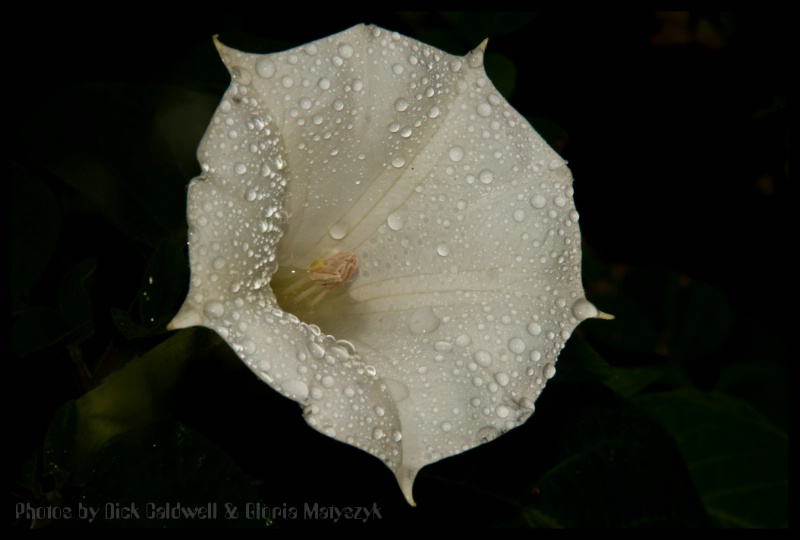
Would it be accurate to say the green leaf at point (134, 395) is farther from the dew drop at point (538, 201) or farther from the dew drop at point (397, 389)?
the dew drop at point (538, 201)

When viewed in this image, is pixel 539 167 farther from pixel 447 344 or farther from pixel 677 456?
pixel 677 456

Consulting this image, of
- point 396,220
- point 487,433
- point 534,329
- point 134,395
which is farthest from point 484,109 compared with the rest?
point 134,395

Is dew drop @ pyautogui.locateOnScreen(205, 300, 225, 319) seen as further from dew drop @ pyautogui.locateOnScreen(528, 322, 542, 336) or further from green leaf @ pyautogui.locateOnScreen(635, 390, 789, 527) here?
green leaf @ pyautogui.locateOnScreen(635, 390, 789, 527)

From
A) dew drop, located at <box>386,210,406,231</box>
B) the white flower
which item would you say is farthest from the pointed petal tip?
dew drop, located at <box>386,210,406,231</box>

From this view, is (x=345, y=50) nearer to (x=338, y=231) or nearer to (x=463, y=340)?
(x=338, y=231)

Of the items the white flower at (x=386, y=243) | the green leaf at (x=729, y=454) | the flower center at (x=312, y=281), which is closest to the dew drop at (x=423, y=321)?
the white flower at (x=386, y=243)
